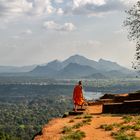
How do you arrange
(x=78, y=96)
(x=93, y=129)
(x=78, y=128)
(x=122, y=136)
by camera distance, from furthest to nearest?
(x=78, y=96) < (x=78, y=128) < (x=93, y=129) < (x=122, y=136)

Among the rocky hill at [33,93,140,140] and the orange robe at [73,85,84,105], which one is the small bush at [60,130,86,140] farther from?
the orange robe at [73,85,84,105]

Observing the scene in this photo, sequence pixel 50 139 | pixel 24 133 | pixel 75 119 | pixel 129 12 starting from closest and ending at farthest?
Answer: pixel 50 139 < pixel 75 119 < pixel 129 12 < pixel 24 133

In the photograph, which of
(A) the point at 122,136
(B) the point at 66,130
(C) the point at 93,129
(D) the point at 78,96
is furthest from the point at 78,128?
(D) the point at 78,96

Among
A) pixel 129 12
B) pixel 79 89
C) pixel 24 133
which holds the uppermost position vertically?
pixel 129 12

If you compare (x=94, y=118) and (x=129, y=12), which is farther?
(x=129, y=12)

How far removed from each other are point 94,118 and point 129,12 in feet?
76.8

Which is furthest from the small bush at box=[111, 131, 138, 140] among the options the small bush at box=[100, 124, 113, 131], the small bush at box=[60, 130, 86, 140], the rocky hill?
the small bush at box=[60, 130, 86, 140]

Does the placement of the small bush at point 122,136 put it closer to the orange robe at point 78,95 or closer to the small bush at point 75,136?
the small bush at point 75,136

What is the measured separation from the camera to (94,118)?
23.2 metres

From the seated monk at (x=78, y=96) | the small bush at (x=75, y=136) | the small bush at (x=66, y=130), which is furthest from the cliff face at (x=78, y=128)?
the seated monk at (x=78, y=96)

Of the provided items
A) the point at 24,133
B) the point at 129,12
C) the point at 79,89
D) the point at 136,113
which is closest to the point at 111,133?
the point at 136,113

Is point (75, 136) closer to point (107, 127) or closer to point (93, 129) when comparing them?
point (93, 129)

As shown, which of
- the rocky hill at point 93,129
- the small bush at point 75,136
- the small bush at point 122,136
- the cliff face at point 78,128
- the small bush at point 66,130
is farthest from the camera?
the small bush at point 66,130

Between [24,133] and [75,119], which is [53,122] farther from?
[24,133]
